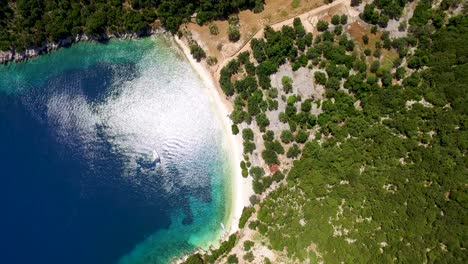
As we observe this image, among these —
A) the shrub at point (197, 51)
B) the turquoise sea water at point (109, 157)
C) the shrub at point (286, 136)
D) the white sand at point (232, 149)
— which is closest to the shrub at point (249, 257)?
the white sand at point (232, 149)

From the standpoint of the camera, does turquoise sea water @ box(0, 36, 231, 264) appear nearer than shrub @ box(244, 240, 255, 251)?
No

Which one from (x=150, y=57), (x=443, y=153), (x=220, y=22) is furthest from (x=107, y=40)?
(x=443, y=153)

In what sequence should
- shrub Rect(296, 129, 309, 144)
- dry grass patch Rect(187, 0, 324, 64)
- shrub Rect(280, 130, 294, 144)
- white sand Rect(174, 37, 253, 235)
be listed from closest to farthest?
shrub Rect(296, 129, 309, 144)
shrub Rect(280, 130, 294, 144)
dry grass patch Rect(187, 0, 324, 64)
white sand Rect(174, 37, 253, 235)

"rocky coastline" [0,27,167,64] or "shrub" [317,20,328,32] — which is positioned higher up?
"rocky coastline" [0,27,167,64]

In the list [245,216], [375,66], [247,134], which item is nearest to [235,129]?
[247,134]

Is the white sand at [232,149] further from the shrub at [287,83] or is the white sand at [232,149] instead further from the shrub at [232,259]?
the shrub at [287,83]

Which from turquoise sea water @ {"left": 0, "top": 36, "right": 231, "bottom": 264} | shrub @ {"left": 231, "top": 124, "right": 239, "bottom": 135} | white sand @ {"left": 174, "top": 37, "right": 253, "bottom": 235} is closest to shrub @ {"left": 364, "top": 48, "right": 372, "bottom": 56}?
white sand @ {"left": 174, "top": 37, "right": 253, "bottom": 235}

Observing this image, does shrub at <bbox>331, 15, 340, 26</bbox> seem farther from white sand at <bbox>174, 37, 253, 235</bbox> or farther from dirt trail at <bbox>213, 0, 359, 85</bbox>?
white sand at <bbox>174, 37, 253, 235</bbox>
